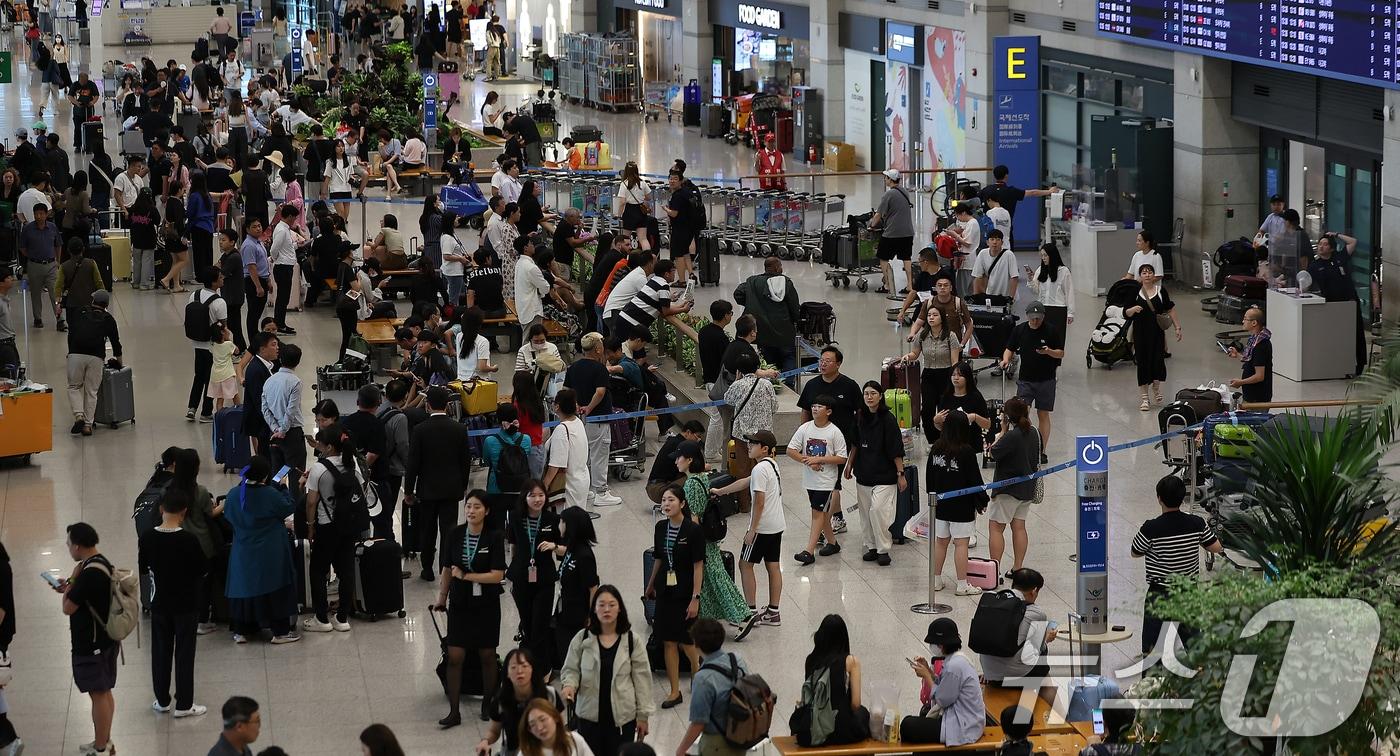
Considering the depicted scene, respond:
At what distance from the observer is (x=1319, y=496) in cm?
952

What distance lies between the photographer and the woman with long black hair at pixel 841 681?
30.8 ft

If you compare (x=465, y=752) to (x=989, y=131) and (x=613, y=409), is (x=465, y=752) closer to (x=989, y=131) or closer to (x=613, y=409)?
(x=613, y=409)

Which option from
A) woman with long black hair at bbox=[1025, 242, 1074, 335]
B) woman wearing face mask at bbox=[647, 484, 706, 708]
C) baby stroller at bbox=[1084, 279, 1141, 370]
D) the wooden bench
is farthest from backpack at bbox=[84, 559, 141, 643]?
baby stroller at bbox=[1084, 279, 1141, 370]

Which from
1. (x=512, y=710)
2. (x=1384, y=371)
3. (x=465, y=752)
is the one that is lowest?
(x=465, y=752)

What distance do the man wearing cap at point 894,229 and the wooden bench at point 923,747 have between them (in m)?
13.1

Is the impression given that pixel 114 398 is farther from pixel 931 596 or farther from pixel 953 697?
pixel 953 697

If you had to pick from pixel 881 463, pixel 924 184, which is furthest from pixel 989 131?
pixel 881 463

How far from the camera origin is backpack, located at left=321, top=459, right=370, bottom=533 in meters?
11.9

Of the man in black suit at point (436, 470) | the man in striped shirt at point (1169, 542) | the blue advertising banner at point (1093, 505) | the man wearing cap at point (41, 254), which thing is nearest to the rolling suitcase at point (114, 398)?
the man wearing cap at point (41, 254)

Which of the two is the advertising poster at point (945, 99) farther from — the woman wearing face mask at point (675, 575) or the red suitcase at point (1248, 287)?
the woman wearing face mask at point (675, 575)

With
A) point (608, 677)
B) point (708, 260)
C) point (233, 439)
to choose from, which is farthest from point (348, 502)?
point (708, 260)

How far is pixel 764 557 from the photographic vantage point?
12203mm

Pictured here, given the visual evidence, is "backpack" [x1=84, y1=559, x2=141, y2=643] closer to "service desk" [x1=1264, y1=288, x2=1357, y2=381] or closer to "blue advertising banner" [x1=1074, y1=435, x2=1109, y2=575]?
"blue advertising banner" [x1=1074, y1=435, x2=1109, y2=575]

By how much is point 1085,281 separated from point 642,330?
8.07 m
